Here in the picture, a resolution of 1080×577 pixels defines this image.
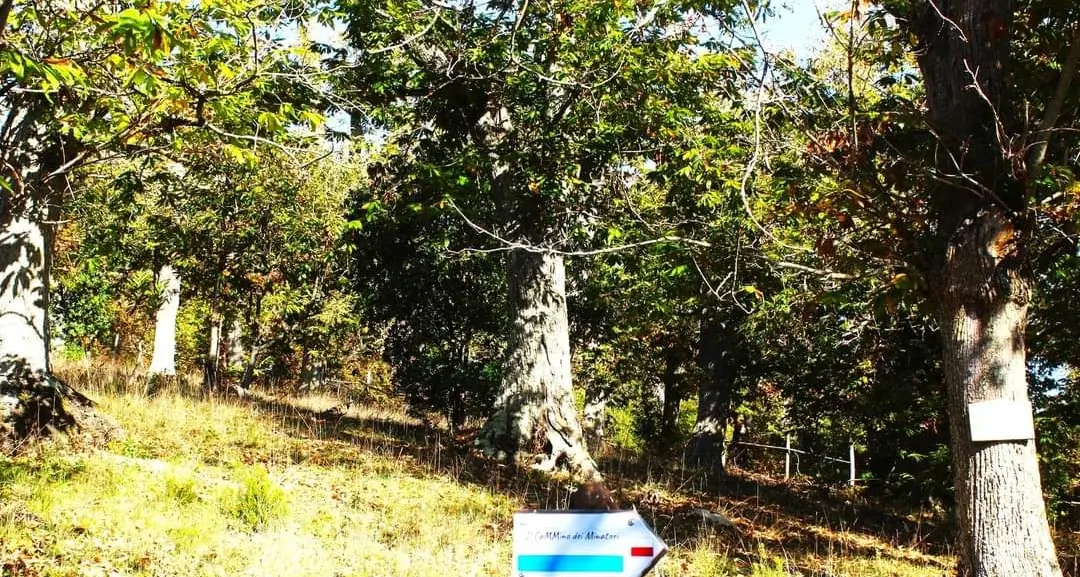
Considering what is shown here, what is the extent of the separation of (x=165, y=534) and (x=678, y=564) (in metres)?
4.09

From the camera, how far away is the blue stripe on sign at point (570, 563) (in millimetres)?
3549

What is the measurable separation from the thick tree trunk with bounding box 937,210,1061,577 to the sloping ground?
1.72 meters

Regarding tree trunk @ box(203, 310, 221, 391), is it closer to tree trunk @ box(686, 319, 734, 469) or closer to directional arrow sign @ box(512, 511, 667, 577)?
tree trunk @ box(686, 319, 734, 469)

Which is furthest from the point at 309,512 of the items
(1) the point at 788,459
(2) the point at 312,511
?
(1) the point at 788,459

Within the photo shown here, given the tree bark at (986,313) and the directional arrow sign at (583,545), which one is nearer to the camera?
the directional arrow sign at (583,545)

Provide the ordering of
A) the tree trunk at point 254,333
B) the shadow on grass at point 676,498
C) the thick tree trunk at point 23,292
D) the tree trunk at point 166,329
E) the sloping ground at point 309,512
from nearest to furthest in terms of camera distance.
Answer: the sloping ground at point 309,512
the thick tree trunk at point 23,292
the shadow on grass at point 676,498
the tree trunk at point 254,333
the tree trunk at point 166,329

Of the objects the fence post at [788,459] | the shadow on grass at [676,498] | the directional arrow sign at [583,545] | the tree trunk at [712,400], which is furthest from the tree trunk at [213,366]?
the fence post at [788,459]

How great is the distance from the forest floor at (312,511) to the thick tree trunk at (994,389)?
5.79ft

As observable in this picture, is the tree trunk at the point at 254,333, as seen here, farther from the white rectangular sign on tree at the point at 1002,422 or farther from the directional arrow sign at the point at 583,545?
the white rectangular sign on tree at the point at 1002,422

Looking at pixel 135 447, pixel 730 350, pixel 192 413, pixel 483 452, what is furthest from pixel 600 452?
pixel 135 447

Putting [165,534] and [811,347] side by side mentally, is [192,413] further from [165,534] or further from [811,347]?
[811,347]

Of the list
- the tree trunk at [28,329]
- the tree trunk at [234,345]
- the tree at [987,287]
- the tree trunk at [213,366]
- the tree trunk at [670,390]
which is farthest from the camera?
the tree trunk at [234,345]

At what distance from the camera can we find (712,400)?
1702 centimetres

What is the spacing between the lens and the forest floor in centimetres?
577
